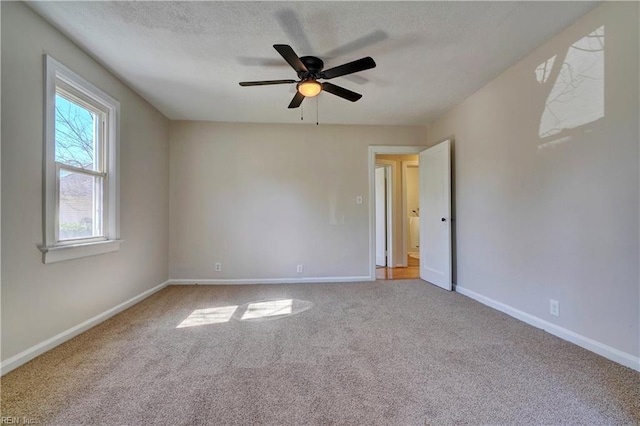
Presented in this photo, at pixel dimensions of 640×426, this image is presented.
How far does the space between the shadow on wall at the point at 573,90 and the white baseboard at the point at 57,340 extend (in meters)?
4.19

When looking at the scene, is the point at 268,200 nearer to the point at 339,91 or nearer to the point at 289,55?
the point at 339,91

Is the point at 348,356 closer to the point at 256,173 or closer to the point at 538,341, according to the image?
the point at 538,341

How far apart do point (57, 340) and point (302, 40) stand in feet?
9.82

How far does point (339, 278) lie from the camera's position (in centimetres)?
422

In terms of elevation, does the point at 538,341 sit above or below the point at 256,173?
below

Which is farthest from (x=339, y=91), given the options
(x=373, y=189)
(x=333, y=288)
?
(x=333, y=288)

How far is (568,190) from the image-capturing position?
2.15m

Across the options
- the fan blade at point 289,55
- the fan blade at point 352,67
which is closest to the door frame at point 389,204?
the fan blade at point 352,67

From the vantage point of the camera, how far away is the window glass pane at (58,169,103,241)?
227cm

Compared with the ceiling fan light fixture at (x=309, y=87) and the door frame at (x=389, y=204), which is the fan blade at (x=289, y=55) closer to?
the ceiling fan light fixture at (x=309, y=87)

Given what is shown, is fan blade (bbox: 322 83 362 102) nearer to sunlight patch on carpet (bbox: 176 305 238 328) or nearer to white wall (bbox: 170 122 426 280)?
white wall (bbox: 170 122 426 280)

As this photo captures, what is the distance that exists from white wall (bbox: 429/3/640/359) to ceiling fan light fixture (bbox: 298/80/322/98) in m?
1.90

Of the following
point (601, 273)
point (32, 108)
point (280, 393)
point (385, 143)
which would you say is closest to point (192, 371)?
point (280, 393)

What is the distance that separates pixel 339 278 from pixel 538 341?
2.49 metres
